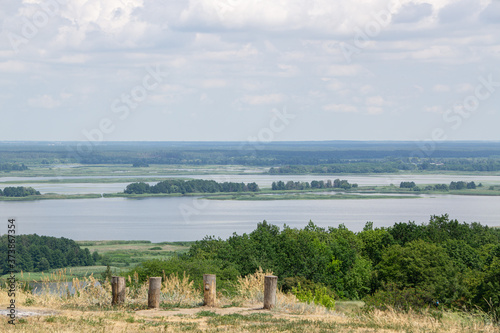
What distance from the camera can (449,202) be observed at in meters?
102

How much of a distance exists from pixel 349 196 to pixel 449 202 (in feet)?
57.1

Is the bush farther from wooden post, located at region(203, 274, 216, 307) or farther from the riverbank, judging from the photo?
the riverbank

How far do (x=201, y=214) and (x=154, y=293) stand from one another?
3108 inches

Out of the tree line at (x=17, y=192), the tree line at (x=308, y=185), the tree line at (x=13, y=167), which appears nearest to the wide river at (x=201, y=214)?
the tree line at (x=17, y=192)

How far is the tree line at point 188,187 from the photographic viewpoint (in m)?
122

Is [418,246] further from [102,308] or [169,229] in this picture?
[169,229]

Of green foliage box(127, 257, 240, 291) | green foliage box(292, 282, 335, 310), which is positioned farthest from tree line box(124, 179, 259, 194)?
green foliage box(292, 282, 335, 310)

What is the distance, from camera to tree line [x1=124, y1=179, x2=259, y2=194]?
122 m

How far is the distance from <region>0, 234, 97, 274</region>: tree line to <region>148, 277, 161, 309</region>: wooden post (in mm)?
45635

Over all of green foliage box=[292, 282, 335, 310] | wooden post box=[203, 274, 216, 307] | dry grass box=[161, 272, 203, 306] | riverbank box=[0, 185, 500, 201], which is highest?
wooden post box=[203, 274, 216, 307]

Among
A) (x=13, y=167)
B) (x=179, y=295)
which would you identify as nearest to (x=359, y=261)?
(x=179, y=295)

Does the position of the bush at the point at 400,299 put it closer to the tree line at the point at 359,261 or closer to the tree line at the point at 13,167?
the tree line at the point at 359,261

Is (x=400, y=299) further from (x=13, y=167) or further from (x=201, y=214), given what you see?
(x=13, y=167)

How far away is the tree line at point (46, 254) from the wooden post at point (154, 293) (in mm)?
45635
